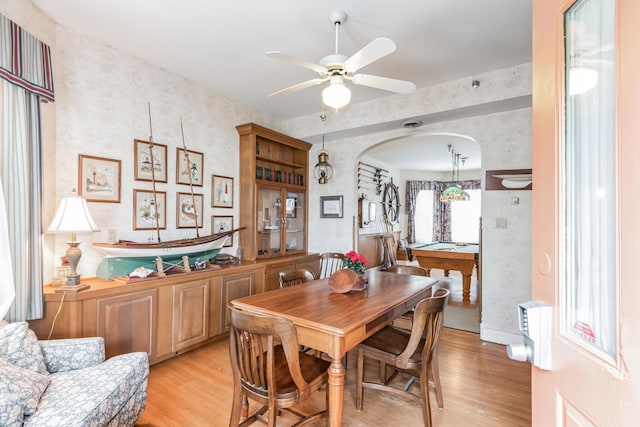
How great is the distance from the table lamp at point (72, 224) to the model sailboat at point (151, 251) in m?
0.23

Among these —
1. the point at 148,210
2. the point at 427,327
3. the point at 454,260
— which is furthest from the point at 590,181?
the point at 454,260

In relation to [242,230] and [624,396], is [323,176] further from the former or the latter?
[624,396]

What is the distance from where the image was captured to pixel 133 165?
9.77 ft

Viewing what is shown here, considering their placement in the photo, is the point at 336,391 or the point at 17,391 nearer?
the point at 17,391

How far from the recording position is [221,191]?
383 centimetres

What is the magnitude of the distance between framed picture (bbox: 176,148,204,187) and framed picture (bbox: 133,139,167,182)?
155 mm

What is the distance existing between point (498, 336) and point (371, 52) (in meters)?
3.20

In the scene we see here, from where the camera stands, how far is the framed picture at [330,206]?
4523 millimetres

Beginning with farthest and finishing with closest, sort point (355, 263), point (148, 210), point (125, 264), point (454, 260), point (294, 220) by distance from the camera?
point (454, 260), point (294, 220), point (148, 210), point (125, 264), point (355, 263)

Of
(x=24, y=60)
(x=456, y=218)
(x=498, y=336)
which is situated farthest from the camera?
(x=456, y=218)

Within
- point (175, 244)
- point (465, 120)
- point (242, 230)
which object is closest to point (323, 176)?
point (242, 230)

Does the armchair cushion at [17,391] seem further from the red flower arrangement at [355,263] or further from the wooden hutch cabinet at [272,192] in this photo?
the wooden hutch cabinet at [272,192]

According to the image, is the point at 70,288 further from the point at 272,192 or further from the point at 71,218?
the point at 272,192

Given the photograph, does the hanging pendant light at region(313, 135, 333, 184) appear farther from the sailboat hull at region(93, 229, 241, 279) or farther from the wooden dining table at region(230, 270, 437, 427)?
the wooden dining table at region(230, 270, 437, 427)
